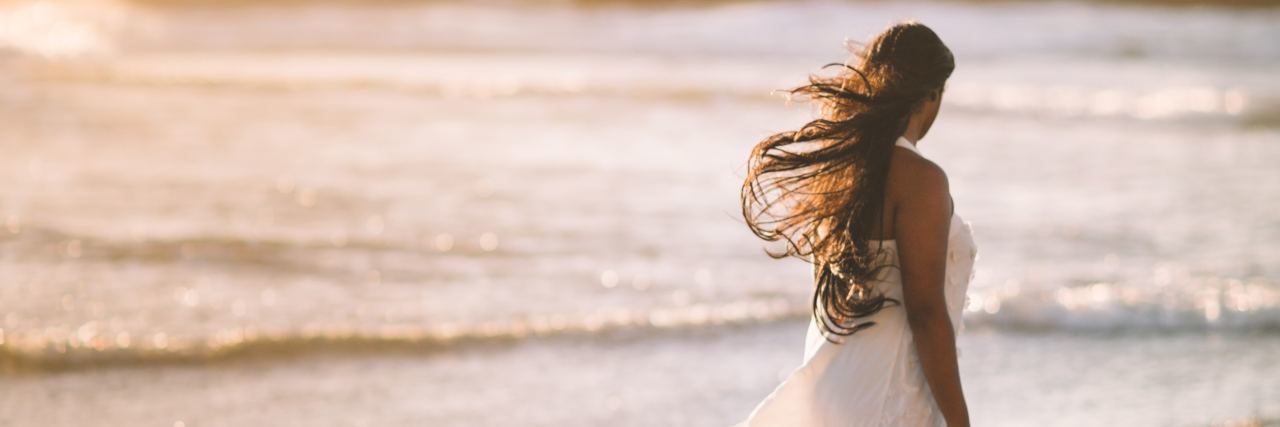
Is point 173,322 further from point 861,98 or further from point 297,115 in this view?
point 297,115

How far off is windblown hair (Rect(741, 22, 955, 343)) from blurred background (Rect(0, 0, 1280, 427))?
10.0 inches

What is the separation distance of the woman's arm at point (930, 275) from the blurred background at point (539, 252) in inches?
19.5

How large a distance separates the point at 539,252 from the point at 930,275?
5760 millimetres

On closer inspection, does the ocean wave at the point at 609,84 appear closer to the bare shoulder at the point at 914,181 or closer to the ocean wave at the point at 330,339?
the ocean wave at the point at 330,339

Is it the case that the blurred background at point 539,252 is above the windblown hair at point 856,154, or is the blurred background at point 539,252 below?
below

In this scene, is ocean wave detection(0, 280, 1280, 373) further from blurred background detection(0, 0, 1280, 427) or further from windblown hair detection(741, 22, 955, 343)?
windblown hair detection(741, 22, 955, 343)

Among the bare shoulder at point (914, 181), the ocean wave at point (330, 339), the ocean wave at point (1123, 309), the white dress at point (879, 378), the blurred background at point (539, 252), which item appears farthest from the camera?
the ocean wave at point (1123, 309)

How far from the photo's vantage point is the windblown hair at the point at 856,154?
3053 millimetres

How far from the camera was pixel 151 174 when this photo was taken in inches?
426

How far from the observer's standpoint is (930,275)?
3031 millimetres

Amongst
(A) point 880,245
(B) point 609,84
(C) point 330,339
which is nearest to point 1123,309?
(C) point 330,339

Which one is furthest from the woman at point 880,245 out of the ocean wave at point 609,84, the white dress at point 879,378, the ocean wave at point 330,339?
the ocean wave at point 609,84

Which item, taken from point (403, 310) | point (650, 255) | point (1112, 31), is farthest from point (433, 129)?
point (1112, 31)

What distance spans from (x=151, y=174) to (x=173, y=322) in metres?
4.10
